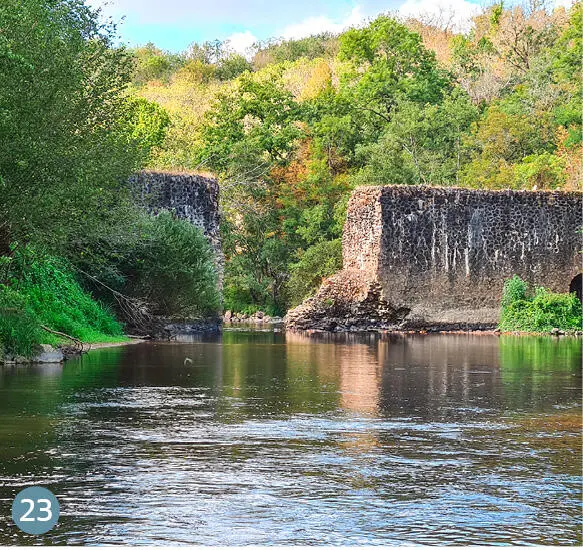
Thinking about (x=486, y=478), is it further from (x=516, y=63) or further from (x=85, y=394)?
(x=516, y=63)

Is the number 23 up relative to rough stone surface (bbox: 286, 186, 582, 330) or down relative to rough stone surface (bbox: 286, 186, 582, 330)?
down

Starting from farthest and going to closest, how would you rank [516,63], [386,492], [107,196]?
1. [516,63]
2. [107,196]
3. [386,492]

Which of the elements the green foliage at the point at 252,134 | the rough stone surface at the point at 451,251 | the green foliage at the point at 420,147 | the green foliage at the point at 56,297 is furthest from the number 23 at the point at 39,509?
the green foliage at the point at 252,134

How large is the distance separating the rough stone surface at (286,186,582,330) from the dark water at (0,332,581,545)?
18155 millimetres

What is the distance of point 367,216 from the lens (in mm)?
38531

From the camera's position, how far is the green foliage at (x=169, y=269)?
30.0 metres

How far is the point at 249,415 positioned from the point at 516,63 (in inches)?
2237

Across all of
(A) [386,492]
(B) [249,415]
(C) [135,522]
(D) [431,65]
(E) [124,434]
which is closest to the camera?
(C) [135,522]

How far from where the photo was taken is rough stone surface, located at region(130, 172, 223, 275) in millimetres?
35156

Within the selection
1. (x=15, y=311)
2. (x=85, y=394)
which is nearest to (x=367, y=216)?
(x=15, y=311)

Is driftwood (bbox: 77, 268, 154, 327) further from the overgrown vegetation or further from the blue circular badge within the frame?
the blue circular badge

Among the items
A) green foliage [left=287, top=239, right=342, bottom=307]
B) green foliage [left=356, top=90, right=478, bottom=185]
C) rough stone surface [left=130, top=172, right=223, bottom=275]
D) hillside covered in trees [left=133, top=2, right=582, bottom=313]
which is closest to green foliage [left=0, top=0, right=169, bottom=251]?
rough stone surface [left=130, top=172, right=223, bottom=275]

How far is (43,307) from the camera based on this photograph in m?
23.7

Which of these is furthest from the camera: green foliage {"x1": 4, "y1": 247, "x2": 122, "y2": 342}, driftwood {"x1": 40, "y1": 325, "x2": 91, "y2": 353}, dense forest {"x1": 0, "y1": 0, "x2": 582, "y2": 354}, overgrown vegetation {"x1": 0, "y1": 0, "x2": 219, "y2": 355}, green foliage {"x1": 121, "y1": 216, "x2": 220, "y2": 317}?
green foliage {"x1": 121, "y1": 216, "x2": 220, "y2": 317}
